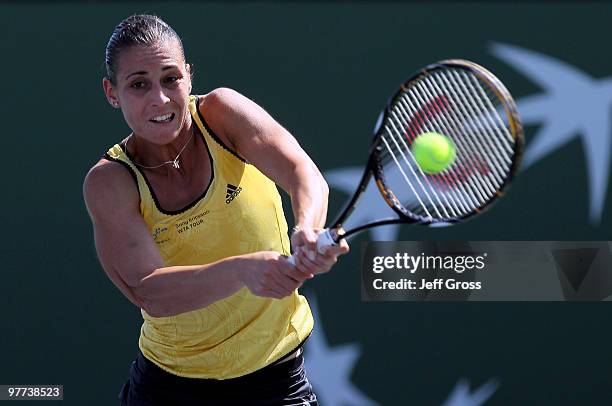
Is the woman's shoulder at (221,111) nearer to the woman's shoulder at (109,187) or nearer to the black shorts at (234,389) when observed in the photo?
the woman's shoulder at (109,187)

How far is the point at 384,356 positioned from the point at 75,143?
4.96 feet

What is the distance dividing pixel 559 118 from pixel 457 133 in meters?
2.03

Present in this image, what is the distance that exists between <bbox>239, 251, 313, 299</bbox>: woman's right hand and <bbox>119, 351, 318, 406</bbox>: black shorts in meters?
0.54

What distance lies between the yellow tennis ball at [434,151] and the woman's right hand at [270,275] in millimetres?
412

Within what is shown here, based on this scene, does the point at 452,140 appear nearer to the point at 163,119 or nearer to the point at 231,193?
the point at 231,193

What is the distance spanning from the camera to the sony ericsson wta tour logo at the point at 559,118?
4.42 meters

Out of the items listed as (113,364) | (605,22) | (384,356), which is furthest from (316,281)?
(605,22)

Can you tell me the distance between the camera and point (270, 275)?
8.00ft

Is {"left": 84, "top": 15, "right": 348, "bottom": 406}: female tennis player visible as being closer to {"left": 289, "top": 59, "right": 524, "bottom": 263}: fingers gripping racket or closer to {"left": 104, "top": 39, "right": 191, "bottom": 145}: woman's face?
{"left": 104, "top": 39, "right": 191, "bottom": 145}: woman's face

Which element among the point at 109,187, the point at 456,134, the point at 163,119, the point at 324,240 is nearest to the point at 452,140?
the point at 456,134

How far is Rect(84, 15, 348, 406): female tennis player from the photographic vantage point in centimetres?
262

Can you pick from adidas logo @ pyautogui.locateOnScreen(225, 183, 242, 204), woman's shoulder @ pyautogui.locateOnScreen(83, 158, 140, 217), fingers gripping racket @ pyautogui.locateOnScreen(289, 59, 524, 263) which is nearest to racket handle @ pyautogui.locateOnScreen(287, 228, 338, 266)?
fingers gripping racket @ pyautogui.locateOnScreen(289, 59, 524, 263)

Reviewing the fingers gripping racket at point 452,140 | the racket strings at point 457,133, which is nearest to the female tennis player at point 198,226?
A: the fingers gripping racket at point 452,140

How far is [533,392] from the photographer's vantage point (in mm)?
4543
